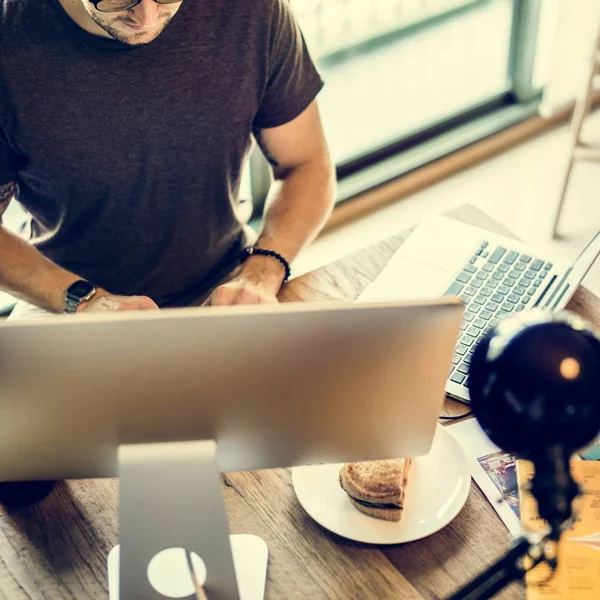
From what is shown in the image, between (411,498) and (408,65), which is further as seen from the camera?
(408,65)

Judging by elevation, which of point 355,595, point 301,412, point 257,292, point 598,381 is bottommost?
point 355,595

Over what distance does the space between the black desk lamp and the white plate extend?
0.92 ft

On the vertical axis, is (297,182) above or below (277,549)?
above

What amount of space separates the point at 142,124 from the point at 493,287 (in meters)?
0.63

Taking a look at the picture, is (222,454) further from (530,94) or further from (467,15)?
(467,15)

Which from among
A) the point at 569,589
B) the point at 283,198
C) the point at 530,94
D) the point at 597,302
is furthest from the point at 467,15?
the point at 569,589

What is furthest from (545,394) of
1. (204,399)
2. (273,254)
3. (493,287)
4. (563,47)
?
(563,47)

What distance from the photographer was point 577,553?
0.96m

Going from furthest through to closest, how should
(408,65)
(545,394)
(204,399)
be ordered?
(408,65) → (204,399) → (545,394)

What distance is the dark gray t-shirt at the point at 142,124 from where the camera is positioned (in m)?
1.25

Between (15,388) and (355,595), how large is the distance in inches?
17.7

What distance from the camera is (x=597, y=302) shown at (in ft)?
4.12

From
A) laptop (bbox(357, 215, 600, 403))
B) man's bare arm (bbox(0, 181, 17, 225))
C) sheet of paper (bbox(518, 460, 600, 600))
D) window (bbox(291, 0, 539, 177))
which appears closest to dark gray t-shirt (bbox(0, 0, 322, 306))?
man's bare arm (bbox(0, 181, 17, 225))

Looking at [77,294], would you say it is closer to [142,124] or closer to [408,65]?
[142,124]
